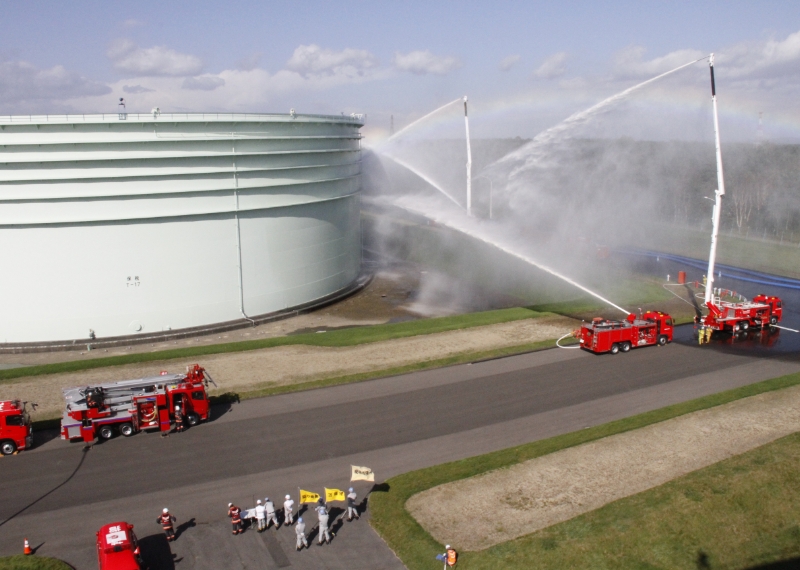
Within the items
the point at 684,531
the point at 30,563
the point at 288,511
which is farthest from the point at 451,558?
the point at 30,563

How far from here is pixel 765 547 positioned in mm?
17438

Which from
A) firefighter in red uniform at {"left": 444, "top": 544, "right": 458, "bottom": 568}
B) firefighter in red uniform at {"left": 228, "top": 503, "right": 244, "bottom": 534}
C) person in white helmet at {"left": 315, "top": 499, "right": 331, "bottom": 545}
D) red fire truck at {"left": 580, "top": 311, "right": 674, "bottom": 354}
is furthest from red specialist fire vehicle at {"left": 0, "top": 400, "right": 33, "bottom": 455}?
red fire truck at {"left": 580, "top": 311, "right": 674, "bottom": 354}

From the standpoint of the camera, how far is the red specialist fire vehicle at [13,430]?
22969mm

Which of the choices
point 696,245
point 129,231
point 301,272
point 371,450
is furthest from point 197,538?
point 696,245

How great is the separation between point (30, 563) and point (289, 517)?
652 cm

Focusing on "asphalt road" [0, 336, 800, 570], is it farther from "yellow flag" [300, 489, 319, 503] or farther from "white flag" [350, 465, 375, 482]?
"white flag" [350, 465, 375, 482]

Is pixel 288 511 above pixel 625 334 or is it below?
below

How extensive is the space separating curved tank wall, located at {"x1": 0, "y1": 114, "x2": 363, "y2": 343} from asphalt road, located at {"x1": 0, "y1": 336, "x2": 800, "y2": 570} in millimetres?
12718

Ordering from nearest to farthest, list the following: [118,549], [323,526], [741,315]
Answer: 1. [118,549]
2. [323,526]
3. [741,315]

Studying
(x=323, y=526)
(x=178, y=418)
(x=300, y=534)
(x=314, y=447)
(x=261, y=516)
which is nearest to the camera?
(x=300, y=534)

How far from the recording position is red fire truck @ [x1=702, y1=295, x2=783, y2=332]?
36.5 m

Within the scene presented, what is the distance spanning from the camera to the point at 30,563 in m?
16.8

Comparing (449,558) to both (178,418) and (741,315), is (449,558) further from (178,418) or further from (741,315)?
(741,315)

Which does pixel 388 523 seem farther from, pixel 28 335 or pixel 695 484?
pixel 28 335
